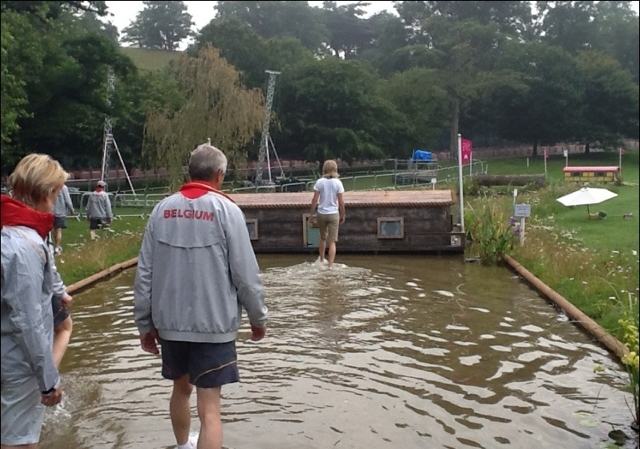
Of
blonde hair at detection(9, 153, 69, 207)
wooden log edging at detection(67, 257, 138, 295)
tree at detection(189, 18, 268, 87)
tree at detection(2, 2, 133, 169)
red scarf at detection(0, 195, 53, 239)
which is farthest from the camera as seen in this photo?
tree at detection(189, 18, 268, 87)

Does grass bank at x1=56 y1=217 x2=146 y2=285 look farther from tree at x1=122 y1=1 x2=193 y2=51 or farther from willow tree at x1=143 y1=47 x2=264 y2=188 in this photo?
tree at x1=122 y1=1 x2=193 y2=51

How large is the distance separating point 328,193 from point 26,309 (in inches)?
346

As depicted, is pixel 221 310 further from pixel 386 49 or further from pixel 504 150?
pixel 386 49

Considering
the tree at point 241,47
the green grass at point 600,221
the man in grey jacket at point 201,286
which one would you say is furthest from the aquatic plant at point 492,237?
the tree at point 241,47

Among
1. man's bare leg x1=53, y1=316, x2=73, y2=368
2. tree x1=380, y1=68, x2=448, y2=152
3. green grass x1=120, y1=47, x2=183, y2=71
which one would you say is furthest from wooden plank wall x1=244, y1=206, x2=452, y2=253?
green grass x1=120, y1=47, x2=183, y2=71

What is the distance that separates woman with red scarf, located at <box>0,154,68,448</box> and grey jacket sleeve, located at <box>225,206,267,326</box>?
90cm

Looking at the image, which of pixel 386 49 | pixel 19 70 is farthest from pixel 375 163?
pixel 19 70

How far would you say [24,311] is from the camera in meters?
2.76

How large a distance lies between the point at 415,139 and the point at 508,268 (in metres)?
44.5

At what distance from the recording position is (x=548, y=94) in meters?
59.8

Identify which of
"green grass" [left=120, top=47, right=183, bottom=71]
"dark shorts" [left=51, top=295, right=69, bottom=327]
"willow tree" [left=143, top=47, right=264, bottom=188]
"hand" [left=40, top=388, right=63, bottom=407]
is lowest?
"hand" [left=40, top=388, right=63, bottom=407]

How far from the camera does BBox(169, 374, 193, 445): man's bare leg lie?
4004mm

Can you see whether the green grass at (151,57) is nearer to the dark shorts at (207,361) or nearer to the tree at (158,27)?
the tree at (158,27)

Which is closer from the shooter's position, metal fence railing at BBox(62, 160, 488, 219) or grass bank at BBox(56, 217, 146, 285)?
grass bank at BBox(56, 217, 146, 285)
